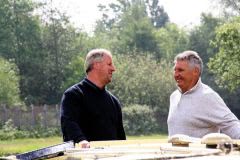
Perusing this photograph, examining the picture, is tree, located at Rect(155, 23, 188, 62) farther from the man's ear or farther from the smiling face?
the man's ear

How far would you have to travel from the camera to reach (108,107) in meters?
5.89

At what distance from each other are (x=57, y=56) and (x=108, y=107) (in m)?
48.4

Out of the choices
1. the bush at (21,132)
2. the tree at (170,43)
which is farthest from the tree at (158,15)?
the bush at (21,132)

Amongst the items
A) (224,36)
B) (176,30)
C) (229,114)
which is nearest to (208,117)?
(229,114)

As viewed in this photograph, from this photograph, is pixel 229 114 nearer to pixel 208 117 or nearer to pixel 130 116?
pixel 208 117

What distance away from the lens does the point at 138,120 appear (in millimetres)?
47344

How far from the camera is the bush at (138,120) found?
4628 cm

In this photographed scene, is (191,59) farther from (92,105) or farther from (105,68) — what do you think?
(92,105)

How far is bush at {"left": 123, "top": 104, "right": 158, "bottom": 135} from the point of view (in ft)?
152

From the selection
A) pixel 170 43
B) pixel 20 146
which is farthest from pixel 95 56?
pixel 170 43

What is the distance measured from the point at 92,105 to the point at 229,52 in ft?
101

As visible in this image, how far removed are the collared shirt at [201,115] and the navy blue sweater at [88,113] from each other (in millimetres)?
686

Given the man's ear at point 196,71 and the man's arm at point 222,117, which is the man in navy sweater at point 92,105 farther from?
the man's arm at point 222,117

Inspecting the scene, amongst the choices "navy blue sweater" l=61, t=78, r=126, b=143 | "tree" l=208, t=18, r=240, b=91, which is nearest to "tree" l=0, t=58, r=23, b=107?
"tree" l=208, t=18, r=240, b=91
